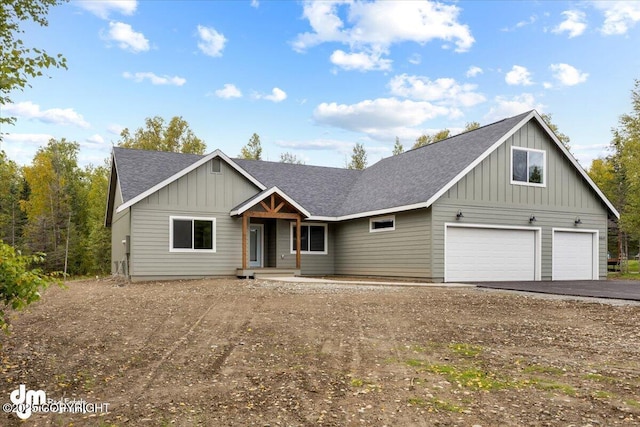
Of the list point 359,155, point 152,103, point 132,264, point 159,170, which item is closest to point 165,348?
point 132,264

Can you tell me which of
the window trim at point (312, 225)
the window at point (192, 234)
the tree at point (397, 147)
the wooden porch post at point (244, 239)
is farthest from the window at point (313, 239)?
the tree at point (397, 147)

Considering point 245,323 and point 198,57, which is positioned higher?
point 198,57

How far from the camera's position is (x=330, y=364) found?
5945 millimetres

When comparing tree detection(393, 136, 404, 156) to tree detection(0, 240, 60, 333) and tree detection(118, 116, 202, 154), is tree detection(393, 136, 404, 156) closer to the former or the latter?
tree detection(118, 116, 202, 154)

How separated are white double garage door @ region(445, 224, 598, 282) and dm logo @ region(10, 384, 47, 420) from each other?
542 inches

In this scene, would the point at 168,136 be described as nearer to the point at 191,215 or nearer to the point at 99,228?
the point at 99,228

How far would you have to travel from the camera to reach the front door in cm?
2061

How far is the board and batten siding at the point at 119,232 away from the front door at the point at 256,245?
15.5 feet

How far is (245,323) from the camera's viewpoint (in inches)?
339

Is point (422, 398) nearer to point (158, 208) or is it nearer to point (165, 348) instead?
point (165, 348)

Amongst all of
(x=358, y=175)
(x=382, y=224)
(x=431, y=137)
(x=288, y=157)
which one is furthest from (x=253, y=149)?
(x=382, y=224)

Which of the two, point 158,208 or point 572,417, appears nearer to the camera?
point 572,417

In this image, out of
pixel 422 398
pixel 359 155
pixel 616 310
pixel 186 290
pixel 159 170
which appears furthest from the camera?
pixel 359 155

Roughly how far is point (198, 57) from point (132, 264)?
10.7 m
